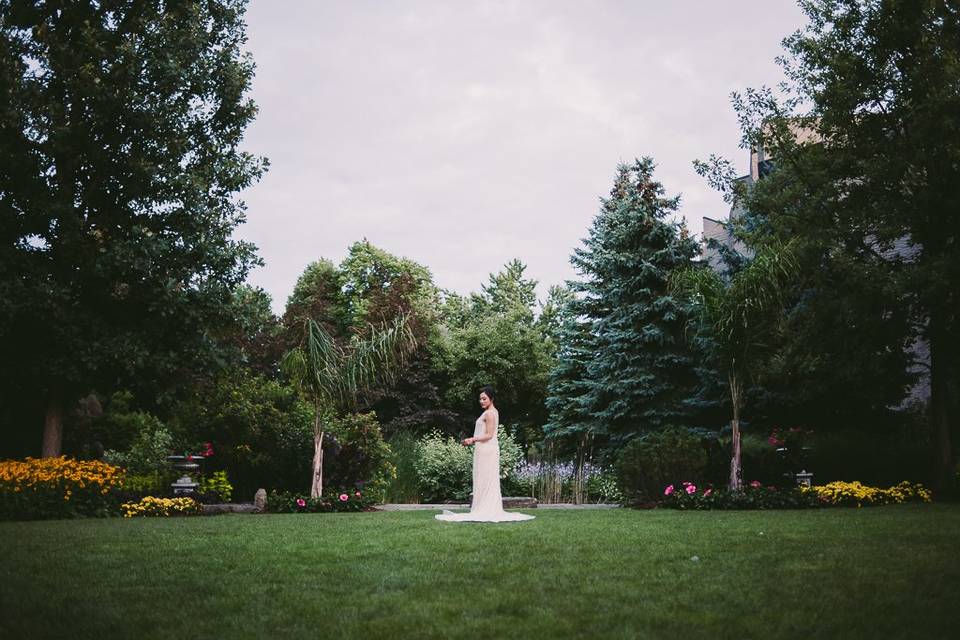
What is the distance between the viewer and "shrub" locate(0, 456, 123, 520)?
1214cm

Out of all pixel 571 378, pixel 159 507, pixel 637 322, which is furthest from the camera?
pixel 571 378

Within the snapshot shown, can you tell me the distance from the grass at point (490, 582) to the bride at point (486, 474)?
2.87 m

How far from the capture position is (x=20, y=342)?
45.6 feet

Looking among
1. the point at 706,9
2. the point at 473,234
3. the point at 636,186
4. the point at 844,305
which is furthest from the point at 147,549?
the point at 473,234

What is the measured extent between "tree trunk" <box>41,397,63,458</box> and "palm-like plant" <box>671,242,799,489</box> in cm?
1242

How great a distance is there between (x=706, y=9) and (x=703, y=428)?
10.5 metres

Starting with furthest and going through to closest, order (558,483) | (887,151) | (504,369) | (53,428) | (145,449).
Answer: (504,369), (558,483), (145,449), (887,151), (53,428)

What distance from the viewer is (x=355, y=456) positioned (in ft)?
54.9

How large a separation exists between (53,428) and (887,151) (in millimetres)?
16748

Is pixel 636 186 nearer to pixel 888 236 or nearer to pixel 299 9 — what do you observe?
pixel 888 236

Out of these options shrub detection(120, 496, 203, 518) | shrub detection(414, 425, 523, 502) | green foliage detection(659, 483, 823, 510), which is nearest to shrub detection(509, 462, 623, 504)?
shrub detection(414, 425, 523, 502)

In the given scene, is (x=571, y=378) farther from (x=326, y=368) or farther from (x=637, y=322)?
(x=326, y=368)

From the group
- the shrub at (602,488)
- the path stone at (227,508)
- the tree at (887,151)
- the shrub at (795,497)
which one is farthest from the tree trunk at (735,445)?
the path stone at (227,508)

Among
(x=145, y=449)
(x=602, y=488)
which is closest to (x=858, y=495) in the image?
(x=602, y=488)
